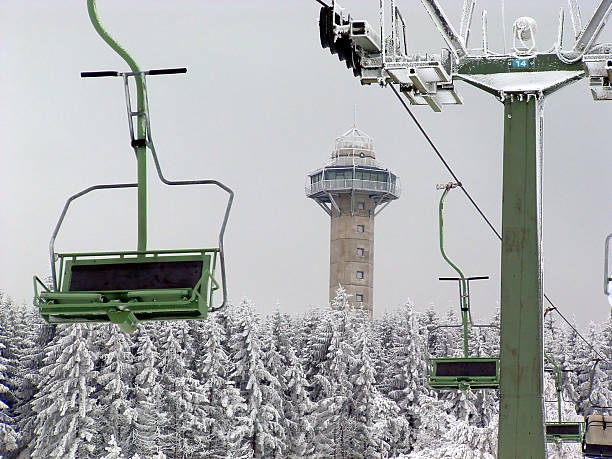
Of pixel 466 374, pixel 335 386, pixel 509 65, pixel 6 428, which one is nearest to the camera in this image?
pixel 509 65

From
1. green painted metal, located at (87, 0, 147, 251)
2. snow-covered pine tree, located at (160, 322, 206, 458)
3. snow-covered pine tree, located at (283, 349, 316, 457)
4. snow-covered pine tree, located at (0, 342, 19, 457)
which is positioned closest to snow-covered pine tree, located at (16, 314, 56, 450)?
snow-covered pine tree, located at (0, 342, 19, 457)

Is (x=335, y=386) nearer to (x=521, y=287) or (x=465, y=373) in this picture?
(x=465, y=373)

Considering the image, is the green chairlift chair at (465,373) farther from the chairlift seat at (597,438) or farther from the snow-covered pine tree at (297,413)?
the snow-covered pine tree at (297,413)

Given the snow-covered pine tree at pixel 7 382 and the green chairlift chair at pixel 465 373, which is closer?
the green chairlift chair at pixel 465 373

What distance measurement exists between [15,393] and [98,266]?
209ft

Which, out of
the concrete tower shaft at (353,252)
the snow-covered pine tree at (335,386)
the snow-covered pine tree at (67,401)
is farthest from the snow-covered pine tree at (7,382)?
the concrete tower shaft at (353,252)

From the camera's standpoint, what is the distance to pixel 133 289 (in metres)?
7.96

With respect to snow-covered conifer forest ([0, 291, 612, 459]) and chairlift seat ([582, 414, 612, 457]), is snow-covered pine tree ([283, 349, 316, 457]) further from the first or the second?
chairlift seat ([582, 414, 612, 457])

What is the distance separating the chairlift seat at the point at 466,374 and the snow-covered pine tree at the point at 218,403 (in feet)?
166

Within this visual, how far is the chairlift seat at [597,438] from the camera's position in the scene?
2158cm

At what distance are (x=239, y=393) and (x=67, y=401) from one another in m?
11.4

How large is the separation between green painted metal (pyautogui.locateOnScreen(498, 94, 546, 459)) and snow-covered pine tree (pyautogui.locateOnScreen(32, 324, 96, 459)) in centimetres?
5111

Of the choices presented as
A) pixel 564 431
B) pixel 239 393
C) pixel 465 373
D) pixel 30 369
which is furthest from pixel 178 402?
pixel 465 373

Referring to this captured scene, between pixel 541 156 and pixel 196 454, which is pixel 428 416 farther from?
pixel 541 156
